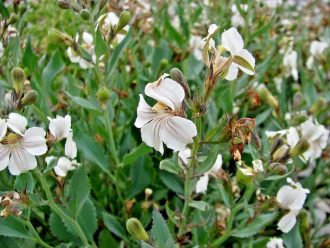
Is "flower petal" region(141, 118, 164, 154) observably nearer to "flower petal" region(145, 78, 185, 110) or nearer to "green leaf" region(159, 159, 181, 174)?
"flower petal" region(145, 78, 185, 110)

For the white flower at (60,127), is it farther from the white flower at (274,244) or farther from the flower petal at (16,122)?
the white flower at (274,244)

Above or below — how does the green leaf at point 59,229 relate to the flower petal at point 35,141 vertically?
below

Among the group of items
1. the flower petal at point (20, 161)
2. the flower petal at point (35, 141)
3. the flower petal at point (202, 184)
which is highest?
the flower petal at point (35, 141)

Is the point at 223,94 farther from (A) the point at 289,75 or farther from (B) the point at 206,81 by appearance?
(B) the point at 206,81

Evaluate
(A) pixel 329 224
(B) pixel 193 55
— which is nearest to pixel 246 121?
(A) pixel 329 224

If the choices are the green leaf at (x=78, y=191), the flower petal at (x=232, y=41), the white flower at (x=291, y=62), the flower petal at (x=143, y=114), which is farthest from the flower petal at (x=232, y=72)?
the white flower at (x=291, y=62)

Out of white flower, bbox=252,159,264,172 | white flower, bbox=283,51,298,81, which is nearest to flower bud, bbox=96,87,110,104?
white flower, bbox=252,159,264,172

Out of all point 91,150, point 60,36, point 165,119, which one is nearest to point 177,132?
point 165,119
